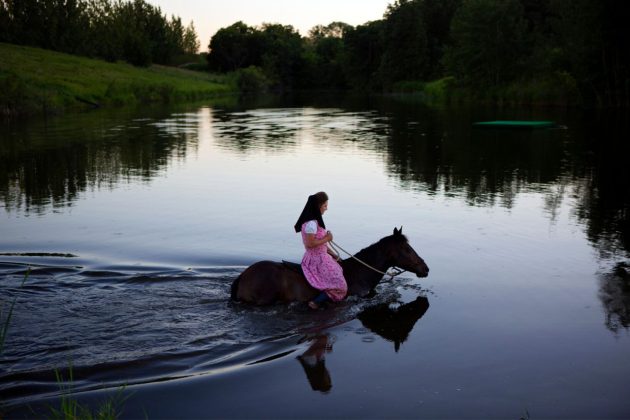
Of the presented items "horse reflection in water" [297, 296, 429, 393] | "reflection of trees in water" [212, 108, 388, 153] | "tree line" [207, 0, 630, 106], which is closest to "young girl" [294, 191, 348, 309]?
"horse reflection in water" [297, 296, 429, 393]

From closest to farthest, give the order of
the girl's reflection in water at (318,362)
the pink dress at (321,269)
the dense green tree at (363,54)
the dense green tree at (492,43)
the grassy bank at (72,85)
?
the girl's reflection in water at (318,362), the pink dress at (321,269), the grassy bank at (72,85), the dense green tree at (492,43), the dense green tree at (363,54)

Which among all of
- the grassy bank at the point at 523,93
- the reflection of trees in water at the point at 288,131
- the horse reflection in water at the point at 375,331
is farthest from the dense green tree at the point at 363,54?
the horse reflection in water at the point at 375,331

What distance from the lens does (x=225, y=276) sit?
11695 mm

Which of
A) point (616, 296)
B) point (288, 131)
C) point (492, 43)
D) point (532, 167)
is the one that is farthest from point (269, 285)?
point (492, 43)

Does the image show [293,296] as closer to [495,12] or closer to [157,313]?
[157,313]

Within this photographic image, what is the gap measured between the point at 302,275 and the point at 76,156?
2179cm

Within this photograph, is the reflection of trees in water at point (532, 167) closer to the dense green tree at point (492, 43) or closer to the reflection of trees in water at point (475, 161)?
the reflection of trees in water at point (475, 161)

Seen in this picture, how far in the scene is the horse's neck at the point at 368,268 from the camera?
35.0 feet

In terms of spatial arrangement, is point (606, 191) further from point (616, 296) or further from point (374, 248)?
point (374, 248)

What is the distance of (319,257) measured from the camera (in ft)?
32.9

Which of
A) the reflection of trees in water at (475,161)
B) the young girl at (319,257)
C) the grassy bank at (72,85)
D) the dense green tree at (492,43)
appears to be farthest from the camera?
the dense green tree at (492,43)

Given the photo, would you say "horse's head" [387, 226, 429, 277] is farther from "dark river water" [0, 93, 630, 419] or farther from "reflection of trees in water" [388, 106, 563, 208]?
"reflection of trees in water" [388, 106, 563, 208]

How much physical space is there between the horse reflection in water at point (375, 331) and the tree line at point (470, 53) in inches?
2066

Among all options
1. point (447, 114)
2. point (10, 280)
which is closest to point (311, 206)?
point (10, 280)
